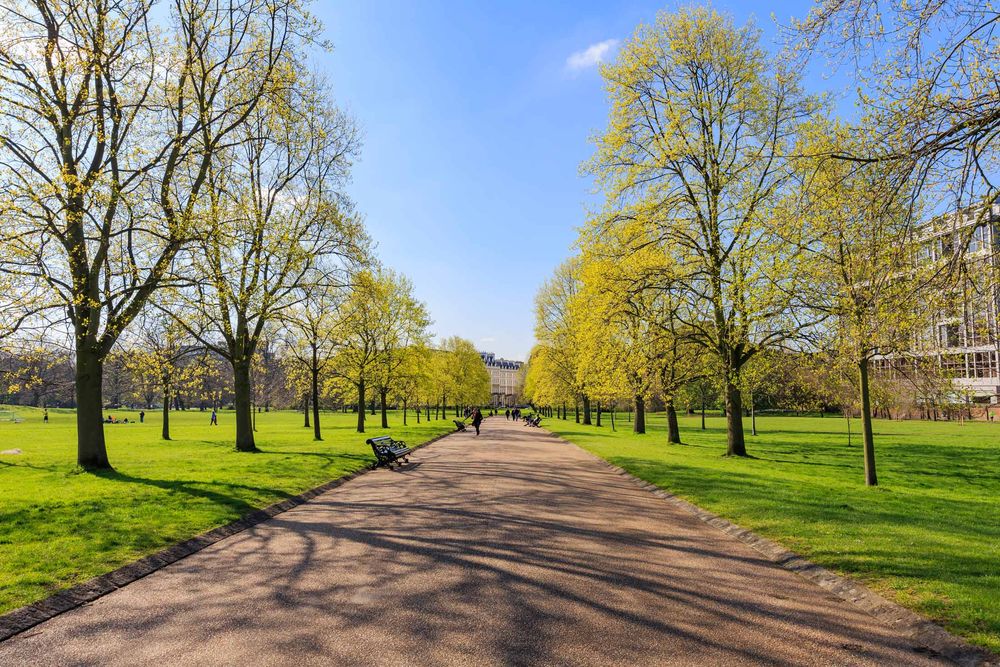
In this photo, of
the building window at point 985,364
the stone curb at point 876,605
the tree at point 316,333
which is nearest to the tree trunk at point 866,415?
the stone curb at point 876,605

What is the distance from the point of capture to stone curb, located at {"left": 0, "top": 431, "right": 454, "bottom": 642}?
16.4ft

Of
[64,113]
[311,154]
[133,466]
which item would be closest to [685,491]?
[133,466]

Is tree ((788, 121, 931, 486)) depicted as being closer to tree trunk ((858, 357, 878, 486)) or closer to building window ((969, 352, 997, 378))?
tree trunk ((858, 357, 878, 486))

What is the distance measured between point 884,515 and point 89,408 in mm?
17872

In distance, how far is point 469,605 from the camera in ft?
17.2

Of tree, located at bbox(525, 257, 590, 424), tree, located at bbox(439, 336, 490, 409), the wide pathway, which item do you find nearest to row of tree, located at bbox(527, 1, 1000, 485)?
the wide pathway

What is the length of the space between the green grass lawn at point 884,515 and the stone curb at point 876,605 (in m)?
0.15

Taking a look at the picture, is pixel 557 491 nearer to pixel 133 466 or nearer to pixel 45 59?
pixel 133 466

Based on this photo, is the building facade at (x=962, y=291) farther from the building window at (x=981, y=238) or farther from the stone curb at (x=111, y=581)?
the stone curb at (x=111, y=581)

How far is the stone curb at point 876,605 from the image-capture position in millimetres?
4344

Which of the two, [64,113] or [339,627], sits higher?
[64,113]

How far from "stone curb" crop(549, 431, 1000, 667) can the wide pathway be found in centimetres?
18

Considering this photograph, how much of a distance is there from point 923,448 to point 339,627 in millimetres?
31912

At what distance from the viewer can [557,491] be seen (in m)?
12.4
